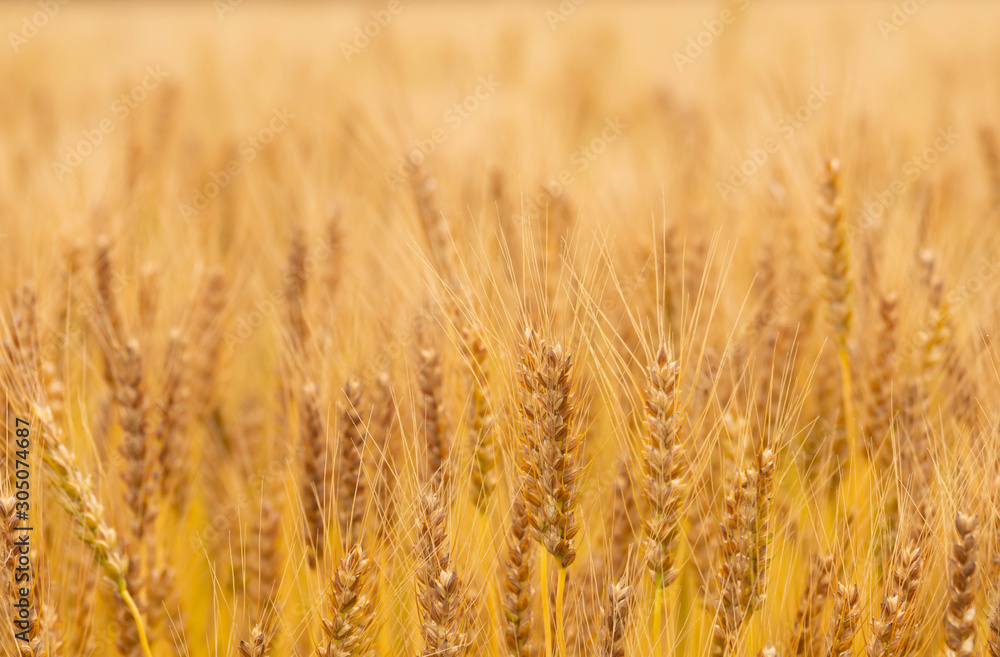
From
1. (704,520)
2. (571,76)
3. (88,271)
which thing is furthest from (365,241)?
(571,76)

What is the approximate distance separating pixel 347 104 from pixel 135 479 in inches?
104

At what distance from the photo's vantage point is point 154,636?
1.31 m

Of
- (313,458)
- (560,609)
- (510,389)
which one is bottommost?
(560,609)

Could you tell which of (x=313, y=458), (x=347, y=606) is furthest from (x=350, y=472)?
(x=347, y=606)

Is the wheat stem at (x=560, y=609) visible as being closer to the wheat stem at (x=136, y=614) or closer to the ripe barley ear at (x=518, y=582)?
the ripe barley ear at (x=518, y=582)

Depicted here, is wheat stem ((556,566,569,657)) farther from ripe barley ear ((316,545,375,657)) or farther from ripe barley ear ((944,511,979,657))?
ripe barley ear ((944,511,979,657))

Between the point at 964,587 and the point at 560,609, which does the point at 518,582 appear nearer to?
the point at 560,609

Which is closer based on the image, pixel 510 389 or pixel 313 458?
pixel 510 389

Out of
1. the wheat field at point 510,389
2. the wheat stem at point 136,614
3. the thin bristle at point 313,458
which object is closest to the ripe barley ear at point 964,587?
the wheat field at point 510,389

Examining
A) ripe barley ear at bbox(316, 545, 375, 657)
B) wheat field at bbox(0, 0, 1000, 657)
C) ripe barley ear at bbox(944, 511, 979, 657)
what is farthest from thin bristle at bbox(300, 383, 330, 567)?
ripe barley ear at bbox(944, 511, 979, 657)

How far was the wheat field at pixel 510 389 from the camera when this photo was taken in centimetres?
95

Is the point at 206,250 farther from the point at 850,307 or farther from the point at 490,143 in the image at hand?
the point at 850,307

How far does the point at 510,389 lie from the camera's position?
99 centimetres

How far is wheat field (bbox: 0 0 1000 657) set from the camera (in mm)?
953
